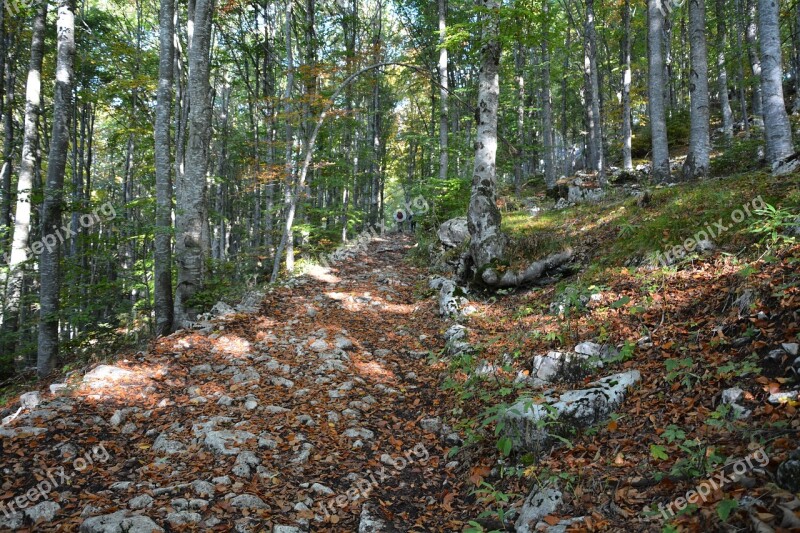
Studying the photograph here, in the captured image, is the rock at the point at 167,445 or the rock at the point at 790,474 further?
the rock at the point at 167,445

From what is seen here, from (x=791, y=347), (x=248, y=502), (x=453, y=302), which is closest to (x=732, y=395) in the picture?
(x=791, y=347)

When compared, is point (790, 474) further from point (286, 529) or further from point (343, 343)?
point (343, 343)

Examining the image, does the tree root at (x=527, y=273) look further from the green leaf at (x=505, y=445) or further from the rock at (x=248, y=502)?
the rock at (x=248, y=502)

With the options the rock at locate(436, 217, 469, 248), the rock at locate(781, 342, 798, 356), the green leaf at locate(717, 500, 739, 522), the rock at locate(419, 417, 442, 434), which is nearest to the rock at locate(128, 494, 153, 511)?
the rock at locate(419, 417, 442, 434)

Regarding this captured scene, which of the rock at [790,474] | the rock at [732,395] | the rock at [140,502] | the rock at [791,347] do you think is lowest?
the rock at [140,502]

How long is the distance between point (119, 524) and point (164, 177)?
7095 millimetres

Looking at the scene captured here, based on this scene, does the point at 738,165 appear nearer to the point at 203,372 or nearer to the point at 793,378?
the point at 793,378

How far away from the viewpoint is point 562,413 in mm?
3783

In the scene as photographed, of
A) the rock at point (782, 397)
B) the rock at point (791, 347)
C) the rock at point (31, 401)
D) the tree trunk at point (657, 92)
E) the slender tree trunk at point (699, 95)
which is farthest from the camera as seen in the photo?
the tree trunk at point (657, 92)

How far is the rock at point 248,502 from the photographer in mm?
3328

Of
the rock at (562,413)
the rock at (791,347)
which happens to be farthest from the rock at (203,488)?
the rock at (791,347)

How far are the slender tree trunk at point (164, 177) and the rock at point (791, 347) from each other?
9103mm

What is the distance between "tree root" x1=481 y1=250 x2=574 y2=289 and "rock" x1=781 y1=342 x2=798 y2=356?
4458 mm

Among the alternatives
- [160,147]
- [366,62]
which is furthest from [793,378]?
[366,62]
